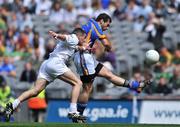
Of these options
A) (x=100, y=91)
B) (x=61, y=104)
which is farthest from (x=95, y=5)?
(x=61, y=104)

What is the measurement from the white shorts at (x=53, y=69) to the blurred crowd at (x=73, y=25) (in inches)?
284

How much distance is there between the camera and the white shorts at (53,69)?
1752cm

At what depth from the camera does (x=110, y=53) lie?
26953 millimetres

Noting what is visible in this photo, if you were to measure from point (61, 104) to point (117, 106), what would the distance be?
1.68 meters

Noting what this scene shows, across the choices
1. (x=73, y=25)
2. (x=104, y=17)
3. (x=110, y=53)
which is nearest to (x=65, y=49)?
(x=104, y=17)

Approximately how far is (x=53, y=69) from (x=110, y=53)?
9563 mm

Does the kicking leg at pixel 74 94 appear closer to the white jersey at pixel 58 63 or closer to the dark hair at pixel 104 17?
the white jersey at pixel 58 63

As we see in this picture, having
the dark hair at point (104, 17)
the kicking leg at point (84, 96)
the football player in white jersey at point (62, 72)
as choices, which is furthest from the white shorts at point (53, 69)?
the dark hair at point (104, 17)

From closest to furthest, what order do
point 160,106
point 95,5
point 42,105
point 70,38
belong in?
1. point 70,38
2. point 160,106
3. point 42,105
4. point 95,5

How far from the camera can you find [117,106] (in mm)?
23875

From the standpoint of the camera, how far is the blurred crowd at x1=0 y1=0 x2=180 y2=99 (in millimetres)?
25797

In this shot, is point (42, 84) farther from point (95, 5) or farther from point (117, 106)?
point (95, 5)

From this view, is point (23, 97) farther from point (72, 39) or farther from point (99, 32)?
point (99, 32)

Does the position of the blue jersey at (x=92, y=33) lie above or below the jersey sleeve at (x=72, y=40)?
above
